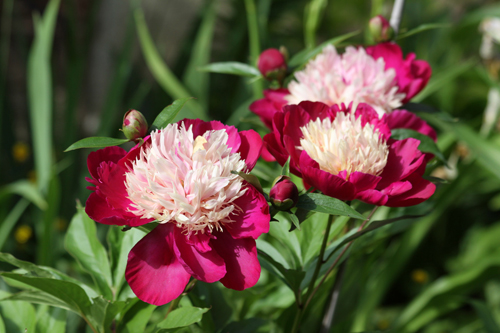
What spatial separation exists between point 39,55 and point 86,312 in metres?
0.65

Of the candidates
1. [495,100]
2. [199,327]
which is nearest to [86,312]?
[199,327]

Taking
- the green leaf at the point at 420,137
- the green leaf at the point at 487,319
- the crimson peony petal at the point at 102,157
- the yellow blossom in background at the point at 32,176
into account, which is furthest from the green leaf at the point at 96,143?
the yellow blossom in background at the point at 32,176

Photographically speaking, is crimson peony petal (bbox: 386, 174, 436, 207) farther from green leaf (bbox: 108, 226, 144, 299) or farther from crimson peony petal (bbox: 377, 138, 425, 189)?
green leaf (bbox: 108, 226, 144, 299)

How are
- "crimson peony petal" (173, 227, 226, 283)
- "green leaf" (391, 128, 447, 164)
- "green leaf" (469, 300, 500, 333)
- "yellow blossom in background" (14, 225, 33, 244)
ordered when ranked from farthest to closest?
1. "yellow blossom in background" (14, 225, 33, 244)
2. "green leaf" (469, 300, 500, 333)
3. "green leaf" (391, 128, 447, 164)
4. "crimson peony petal" (173, 227, 226, 283)

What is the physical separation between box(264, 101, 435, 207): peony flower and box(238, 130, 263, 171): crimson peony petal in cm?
2

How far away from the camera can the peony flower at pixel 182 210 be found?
0.23 meters

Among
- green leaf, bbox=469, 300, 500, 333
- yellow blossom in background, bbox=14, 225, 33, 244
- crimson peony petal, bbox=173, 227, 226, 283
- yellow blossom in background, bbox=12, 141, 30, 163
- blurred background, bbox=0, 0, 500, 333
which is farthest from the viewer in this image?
yellow blossom in background, bbox=12, 141, 30, 163

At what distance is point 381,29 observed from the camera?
1.27 ft

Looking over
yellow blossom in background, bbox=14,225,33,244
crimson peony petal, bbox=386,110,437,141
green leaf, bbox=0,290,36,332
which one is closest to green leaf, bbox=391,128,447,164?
crimson peony petal, bbox=386,110,437,141

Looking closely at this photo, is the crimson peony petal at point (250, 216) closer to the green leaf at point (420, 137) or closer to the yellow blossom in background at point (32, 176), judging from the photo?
the green leaf at point (420, 137)

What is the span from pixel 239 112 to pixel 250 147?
0.50 metres

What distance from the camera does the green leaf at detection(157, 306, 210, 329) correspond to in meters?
0.25

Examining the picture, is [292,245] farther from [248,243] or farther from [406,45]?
[406,45]

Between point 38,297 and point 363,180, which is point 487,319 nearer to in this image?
point 363,180
